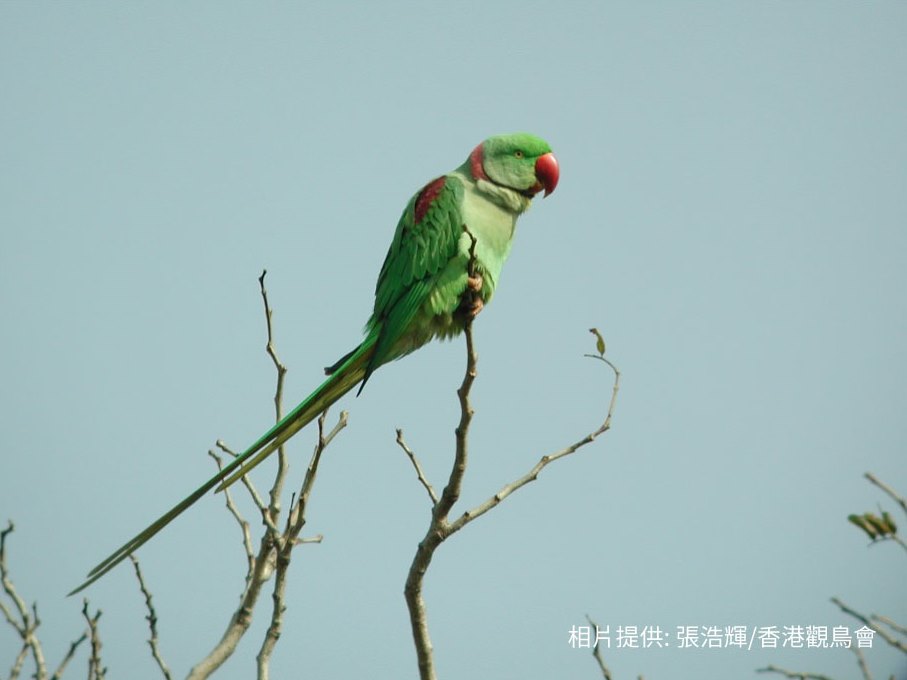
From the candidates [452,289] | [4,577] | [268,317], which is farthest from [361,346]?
[4,577]

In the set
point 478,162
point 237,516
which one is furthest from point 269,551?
point 478,162

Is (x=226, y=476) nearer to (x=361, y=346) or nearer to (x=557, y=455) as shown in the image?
(x=361, y=346)

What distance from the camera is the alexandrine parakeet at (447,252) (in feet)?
14.2

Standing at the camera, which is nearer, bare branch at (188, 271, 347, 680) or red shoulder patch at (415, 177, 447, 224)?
bare branch at (188, 271, 347, 680)

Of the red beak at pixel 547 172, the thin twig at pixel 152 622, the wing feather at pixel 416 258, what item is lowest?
the thin twig at pixel 152 622

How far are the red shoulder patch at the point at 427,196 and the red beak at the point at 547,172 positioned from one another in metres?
0.49

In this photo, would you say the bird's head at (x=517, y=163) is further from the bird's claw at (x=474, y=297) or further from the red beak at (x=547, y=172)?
the bird's claw at (x=474, y=297)

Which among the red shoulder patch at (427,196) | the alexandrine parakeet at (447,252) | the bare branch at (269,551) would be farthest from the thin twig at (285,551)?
the red shoulder patch at (427,196)

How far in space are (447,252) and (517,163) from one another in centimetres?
67

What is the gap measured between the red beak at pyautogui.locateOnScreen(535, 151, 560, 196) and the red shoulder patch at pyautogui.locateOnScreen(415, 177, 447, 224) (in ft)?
1.60

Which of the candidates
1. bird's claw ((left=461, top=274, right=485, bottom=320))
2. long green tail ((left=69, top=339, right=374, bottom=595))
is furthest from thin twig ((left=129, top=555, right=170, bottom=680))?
bird's claw ((left=461, top=274, right=485, bottom=320))

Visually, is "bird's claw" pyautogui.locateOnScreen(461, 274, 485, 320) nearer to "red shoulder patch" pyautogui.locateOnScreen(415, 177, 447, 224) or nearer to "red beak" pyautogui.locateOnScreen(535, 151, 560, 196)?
"red shoulder patch" pyautogui.locateOnScreen(415, 177, 447, 224)

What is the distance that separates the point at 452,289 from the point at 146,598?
1866 mm

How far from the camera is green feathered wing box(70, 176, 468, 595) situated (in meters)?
4.30
